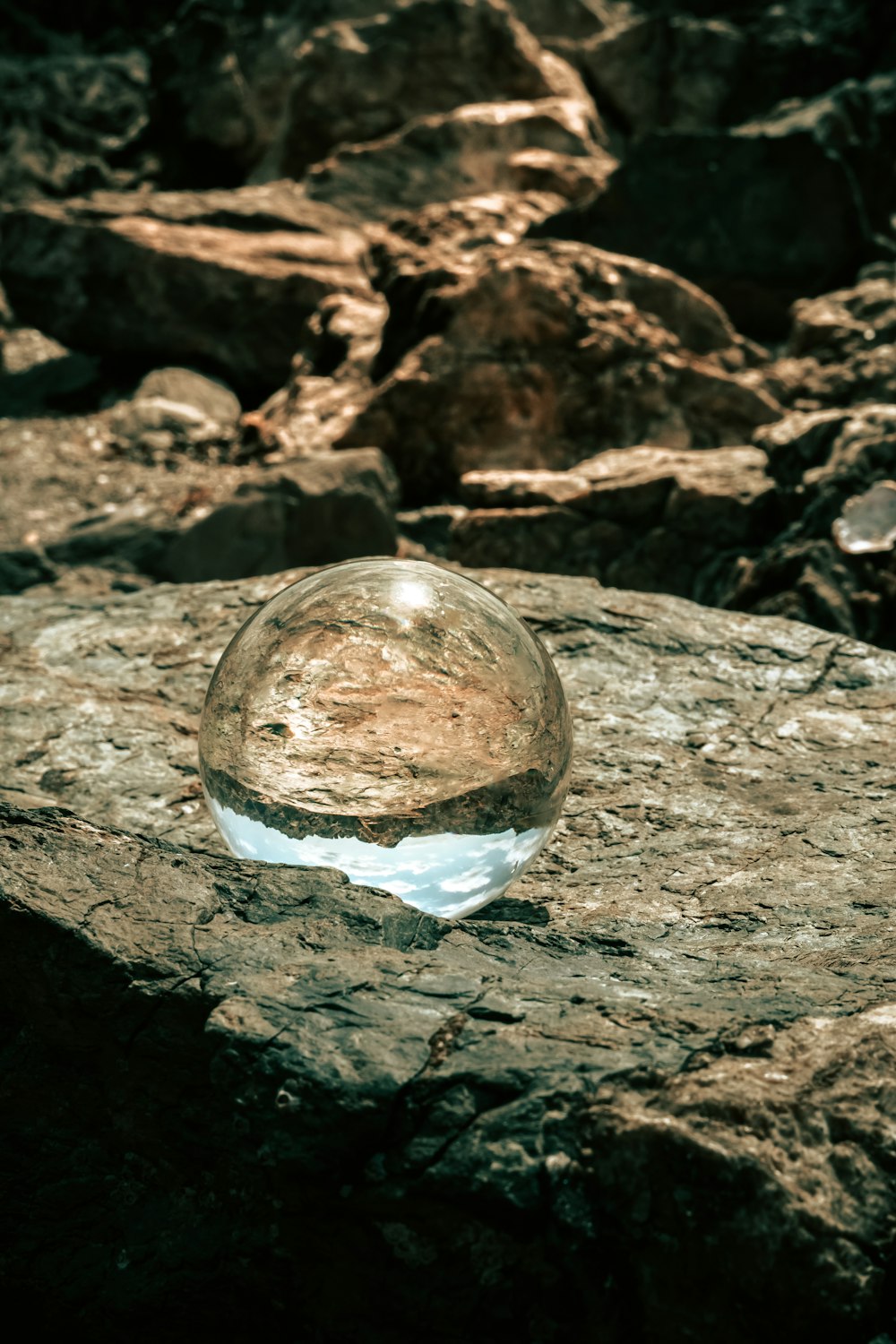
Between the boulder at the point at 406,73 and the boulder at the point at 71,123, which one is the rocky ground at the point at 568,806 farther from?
the boulder at the point at 71,123

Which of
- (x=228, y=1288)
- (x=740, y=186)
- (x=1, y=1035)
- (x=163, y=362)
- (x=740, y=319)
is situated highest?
(x=1, y=1035)

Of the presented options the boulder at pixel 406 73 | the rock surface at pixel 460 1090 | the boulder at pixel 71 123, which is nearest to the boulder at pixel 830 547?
the rock surface at pixel 460 1090

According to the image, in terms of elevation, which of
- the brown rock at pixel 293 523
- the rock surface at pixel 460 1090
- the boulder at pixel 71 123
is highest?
the rock surface at pixel 460 1090

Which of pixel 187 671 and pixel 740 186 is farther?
pixel 740 186

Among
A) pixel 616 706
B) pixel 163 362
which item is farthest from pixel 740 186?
pixel 616 706

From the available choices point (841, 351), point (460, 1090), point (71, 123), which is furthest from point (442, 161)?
point (460, 1090)

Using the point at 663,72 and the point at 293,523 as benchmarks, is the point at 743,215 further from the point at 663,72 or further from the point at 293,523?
the point at 663,72

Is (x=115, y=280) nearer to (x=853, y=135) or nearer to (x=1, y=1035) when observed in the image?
(x=853, y=135)
